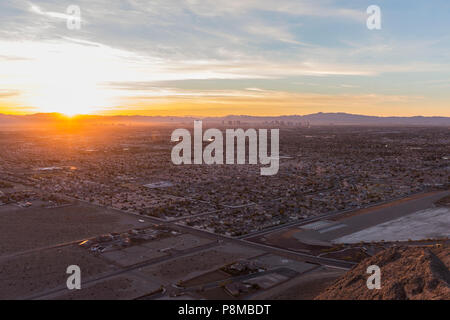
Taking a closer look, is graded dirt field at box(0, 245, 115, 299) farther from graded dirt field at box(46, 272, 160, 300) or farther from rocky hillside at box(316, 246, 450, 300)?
rocky hillside at box(316, 246, 450, 300)

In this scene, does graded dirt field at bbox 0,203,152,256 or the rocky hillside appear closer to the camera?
the rocky hillside

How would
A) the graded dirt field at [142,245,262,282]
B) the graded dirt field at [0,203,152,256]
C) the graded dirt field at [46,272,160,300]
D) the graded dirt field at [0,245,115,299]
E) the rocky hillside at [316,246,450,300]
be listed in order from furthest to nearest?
1. the graded dirt field at [0,203,152,256]
2. the graded dirt field at [142,245,262,282]
3. the graded dirt field at [0,245,115,299]
4. the graded dirt field at [46,272,160,300]
5. the rocky hillside at [316,246,450,300]

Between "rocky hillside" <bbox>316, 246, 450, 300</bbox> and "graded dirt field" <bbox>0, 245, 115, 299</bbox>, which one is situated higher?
"rocky hillside" <bbox>316, 246, 450, 300</bbox>

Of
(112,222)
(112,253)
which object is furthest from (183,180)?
(112,253)

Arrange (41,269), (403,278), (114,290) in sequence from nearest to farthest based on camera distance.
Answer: (403,278)
(114,290)
(41,269)

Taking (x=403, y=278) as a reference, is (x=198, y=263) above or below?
below

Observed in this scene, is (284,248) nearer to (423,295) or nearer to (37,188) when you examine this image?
(423,295)

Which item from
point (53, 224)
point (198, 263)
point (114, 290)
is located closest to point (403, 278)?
point (198, 263)

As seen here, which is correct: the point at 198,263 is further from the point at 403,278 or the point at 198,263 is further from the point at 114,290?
the point at 403,278

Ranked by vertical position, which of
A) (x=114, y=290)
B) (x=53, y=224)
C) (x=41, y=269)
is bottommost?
(x=114, y=290)

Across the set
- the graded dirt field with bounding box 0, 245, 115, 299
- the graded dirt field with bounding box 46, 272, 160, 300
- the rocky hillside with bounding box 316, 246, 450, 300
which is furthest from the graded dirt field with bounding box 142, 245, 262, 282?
the rocky hillside with bounding box 316, 246, 450, 300
